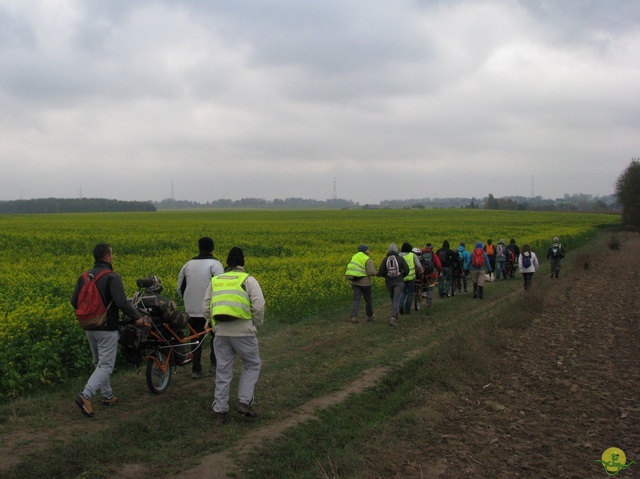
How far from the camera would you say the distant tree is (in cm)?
7969

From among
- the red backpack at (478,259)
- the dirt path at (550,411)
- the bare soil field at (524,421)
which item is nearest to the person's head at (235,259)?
the bare soil field at (524,421)

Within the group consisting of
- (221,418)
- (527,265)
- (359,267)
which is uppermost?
(359,267)

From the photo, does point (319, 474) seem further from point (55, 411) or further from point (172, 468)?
point (55, 411)

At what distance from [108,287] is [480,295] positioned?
1476cm

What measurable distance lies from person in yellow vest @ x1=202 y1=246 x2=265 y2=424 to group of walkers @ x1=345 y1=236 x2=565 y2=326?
22.1 ft

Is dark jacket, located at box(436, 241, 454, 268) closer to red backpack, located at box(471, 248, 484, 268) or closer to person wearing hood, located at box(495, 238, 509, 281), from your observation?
red backpack, located at box(471, 248, 484, 268)

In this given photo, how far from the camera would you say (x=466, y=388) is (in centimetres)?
955

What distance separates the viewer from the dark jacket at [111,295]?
7.23m

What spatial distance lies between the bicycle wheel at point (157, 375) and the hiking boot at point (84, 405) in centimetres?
97

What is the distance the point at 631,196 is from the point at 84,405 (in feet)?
281

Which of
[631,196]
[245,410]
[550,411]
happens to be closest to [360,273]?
[550,411]

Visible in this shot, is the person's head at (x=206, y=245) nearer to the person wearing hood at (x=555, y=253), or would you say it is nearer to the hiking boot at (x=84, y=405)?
the hiking boot at (x=84, y=405)

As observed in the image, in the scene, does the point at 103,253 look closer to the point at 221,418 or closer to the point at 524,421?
the point at 221,418

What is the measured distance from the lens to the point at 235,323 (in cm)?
732
